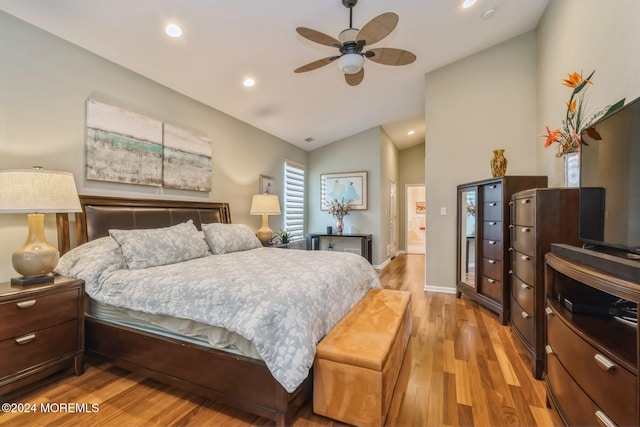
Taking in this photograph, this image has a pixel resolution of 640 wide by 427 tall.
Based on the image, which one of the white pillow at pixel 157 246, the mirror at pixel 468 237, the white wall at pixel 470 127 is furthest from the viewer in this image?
the white wall at pixel 470 127

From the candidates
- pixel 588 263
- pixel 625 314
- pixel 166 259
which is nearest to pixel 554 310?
pixel 625 314

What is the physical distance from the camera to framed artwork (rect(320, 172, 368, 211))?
6.18 metres

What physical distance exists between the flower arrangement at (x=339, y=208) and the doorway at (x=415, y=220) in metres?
3.12

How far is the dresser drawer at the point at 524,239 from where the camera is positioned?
2.15m

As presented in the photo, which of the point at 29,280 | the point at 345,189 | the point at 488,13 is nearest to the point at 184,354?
the point at 29,280

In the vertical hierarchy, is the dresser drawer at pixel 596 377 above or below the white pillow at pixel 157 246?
below

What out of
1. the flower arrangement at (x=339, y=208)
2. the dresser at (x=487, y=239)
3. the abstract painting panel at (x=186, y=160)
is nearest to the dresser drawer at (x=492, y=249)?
the dresser at (x=487, y=239)

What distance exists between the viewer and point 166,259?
2.46 meters

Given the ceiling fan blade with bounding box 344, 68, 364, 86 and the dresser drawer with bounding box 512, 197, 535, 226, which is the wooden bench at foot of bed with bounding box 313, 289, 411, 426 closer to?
the dresser drawer with bounding box 512, 197, 535, 226

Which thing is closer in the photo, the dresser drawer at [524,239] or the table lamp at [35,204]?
the table lamp at [35,204]

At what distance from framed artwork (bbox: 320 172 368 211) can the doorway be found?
2970 millimetres

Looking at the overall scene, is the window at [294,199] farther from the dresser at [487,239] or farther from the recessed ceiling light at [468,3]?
the recessed ceiling light at [468,3]

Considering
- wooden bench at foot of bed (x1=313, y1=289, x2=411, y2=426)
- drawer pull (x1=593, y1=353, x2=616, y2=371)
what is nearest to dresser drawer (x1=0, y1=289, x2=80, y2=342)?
wooden bench at foot of bed (x1=313, y1=289, x2=411, y2=426)

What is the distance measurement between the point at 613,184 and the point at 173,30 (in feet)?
10.8
